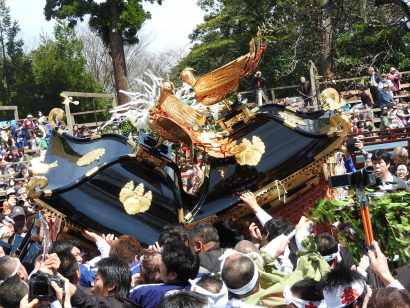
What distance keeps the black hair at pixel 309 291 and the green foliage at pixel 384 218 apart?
632mm

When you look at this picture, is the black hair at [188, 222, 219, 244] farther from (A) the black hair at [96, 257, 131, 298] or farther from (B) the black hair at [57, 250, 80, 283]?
(A) the black hair at [96, 257, 131, 298]

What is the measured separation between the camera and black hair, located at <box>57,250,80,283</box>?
4.43 meters

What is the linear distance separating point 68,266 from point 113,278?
47cm

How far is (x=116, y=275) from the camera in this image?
4.14m

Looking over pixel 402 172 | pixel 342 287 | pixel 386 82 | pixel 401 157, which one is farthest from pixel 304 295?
pixel 386 82

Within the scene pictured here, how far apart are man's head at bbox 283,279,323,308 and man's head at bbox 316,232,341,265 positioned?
1018 mm

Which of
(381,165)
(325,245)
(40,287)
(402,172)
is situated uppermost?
(40,287)

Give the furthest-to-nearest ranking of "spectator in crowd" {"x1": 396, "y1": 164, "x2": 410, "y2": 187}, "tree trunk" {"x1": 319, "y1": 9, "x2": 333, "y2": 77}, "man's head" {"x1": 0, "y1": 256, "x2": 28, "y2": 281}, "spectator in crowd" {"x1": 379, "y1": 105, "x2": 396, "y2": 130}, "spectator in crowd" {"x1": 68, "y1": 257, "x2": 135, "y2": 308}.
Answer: "tree trunk" {"x1": 319, "y1": 9, "x2": 333, "y2": 77} < "spectator in crowd" {"x1": 379, "y1": 105, "x2": 396, "y2": 130} < "spectator in crowd" {"x1": 396, "y1": 164, "x2": 410, "y2": 187} < "man's head" {"x1": 0, "y1": 256, "x2": 28, "y2": 281} < "spectator in crowd" {"x1": 68, "y1": 257, "x2": 135, "y2": 308}

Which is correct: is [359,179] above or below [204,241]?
above

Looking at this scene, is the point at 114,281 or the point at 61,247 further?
the point at 61,247

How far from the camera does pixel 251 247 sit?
15.6 feet

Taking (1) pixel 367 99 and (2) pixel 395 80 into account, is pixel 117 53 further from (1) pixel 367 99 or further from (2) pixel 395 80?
(2) pixel 395 80

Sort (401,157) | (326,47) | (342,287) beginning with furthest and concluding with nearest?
A: 1. (326,47)
2. (401,157)
3. (342,287)

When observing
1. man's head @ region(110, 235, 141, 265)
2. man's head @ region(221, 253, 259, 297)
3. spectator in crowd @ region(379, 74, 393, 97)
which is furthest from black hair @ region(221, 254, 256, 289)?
spectator in crowd @ region(379, 74, 393, 97)
